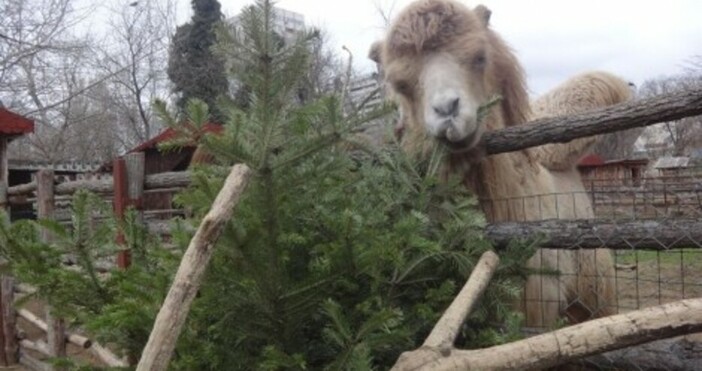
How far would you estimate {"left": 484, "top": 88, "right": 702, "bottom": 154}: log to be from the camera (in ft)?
7.50

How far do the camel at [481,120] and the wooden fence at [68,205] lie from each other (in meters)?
1.19

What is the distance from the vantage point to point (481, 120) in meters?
2.69

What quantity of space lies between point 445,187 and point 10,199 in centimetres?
650

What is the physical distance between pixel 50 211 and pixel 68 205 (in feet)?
2.62

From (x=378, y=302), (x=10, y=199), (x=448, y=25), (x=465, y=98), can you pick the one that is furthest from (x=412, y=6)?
(x=10, y=199)

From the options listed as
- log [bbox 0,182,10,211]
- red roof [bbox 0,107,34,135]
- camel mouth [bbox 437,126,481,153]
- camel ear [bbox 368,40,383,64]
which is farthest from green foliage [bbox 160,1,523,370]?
red roof [bbox 0,107,34,135]

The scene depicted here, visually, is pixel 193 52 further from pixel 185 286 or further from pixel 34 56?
pixel 185 286

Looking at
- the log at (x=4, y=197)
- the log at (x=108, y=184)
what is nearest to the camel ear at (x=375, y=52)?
the log at (x=108, y=184)

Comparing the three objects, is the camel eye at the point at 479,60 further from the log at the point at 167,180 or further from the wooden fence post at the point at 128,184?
the wooden fence post at the point at 128,184

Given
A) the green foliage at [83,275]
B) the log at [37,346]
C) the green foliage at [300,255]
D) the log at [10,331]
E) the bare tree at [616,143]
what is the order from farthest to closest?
the log at [10,331] → the log at [37,346] → the bare tree at [616,143] → the green foliage at [83,275] → the green foliage at [300,255]

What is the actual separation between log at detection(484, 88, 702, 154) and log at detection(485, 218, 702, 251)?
0.38m

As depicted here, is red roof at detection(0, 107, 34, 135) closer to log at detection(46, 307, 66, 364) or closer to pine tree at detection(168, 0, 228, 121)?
log at detection(46, 307, 66, 364)

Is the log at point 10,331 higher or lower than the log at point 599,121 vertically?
lower

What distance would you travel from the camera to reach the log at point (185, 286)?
144 cm
